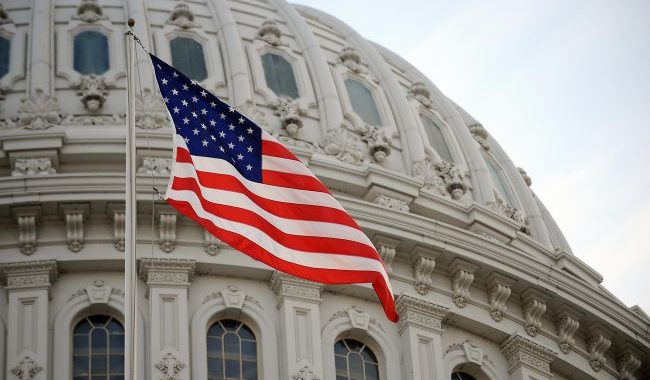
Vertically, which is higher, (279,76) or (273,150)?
(279,76)

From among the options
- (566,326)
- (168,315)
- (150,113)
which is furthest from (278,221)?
(566,326)

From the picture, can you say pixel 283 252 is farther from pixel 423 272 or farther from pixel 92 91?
pixel 92 91

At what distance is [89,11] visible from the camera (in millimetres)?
49969

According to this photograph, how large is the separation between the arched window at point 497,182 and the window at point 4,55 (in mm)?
12913

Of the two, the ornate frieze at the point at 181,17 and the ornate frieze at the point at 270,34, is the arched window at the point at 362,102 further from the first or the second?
the ornate frieze at the point at 181,17

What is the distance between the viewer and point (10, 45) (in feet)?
160

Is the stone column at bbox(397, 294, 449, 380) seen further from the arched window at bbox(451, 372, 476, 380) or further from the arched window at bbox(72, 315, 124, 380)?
the arched window at bbox(72, 315, 124, 380)

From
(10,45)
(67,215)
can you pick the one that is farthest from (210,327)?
(10,45)

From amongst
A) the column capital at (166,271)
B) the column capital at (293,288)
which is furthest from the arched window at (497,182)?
the column capital at (166,271)

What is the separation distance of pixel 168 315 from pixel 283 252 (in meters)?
11.3

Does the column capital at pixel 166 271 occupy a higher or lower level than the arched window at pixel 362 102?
Answer: lower

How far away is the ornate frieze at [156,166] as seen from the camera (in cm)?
4284

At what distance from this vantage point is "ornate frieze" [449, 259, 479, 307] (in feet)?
146

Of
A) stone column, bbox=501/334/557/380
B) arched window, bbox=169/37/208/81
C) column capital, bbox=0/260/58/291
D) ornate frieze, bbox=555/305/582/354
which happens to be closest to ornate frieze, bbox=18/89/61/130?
arched window, bbox=169/37/208/81
